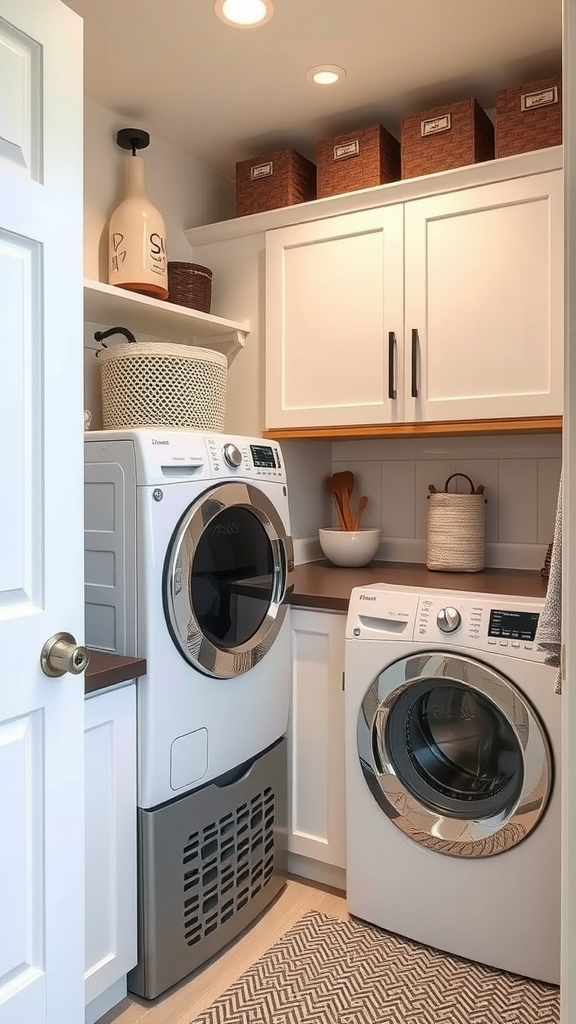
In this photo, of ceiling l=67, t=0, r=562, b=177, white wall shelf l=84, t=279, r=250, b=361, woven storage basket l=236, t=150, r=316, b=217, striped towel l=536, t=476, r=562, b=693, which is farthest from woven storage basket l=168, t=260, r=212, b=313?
striped towel l=536, t=476, r=562, b=693

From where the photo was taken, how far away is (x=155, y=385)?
6.73 feet

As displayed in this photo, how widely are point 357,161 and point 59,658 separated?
188cm

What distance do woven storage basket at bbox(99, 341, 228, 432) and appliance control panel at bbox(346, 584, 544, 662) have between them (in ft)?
2.24

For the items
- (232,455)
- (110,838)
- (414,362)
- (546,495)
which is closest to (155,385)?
(232,455)

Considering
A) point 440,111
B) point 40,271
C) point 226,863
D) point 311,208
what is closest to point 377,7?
point 440,111


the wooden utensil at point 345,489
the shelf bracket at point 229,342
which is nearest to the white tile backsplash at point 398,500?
the wooden utensil at point 345,489

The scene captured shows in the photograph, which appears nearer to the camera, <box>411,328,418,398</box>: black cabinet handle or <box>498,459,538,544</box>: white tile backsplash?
<box>411,328,418,398</box>: black cabinet handle

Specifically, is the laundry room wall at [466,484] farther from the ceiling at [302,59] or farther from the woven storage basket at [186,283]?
the ceiling at [302,59]

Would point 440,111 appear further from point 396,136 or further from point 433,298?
point 433,298

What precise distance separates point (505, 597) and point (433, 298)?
944 mm

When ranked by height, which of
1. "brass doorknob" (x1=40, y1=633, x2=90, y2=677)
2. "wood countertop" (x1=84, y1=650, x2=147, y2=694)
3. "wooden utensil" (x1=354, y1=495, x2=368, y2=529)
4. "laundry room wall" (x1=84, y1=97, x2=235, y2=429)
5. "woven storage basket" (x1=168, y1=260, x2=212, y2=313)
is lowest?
"wood countertop" (x1=84, y1=650, x2=147, y2=694)

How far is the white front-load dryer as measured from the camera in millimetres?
1723

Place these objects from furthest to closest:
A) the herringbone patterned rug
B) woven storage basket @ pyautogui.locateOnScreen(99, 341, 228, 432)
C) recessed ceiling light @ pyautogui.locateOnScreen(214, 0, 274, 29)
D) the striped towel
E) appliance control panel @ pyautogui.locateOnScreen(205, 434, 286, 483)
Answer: woven storage basket @ pyautogui.locateOnScreen(99, 341, 228, 432), appliance control panel @ pyautogui.locateOnScreen(205, 434, 286, 483), recessed ceiling light @ pyautogui.locateOnScreen(214, 0, 274, 29), the herringbone patterned rug, the striped towel

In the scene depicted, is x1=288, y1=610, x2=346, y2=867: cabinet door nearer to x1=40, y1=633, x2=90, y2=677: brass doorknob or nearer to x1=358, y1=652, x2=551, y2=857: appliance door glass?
x1=358, y1=652, x2=551, y2=857: appliance door glass
